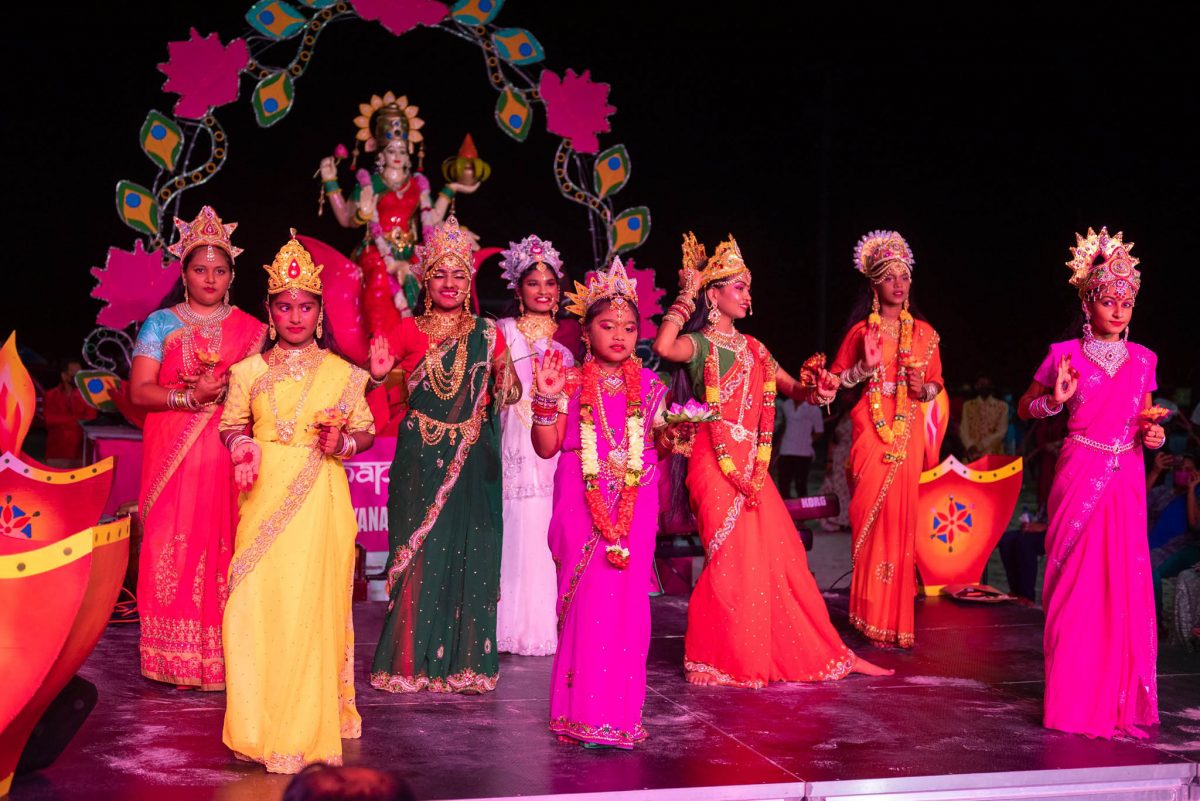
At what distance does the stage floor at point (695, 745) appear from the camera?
371 cm

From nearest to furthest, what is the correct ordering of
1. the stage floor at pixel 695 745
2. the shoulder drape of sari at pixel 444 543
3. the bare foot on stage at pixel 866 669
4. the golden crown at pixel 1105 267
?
the stage floor at pixel 695 745, the golden crown at pixel 1105 267, the shoulder drape of sari at pixel 444 543, the bare foot on stage at pixel 866 669

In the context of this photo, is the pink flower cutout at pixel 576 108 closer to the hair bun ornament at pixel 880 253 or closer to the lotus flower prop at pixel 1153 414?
the hair bun ornament at pixel 880 253

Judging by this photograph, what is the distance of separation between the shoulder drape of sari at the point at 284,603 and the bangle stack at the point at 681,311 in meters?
1.67

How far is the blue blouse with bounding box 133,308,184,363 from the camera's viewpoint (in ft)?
16.1

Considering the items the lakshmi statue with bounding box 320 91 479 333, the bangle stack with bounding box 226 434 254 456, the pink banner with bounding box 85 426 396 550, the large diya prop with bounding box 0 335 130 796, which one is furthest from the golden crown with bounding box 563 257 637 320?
the lakshmi statue with bounding box 320 91 479 333


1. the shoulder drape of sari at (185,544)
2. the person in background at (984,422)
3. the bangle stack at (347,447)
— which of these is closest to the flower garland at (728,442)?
the bangle stack at (347,447)

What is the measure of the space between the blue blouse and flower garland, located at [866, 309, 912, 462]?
290cm

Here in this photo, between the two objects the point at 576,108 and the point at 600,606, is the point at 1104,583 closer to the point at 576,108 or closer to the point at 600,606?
the point at 600,606

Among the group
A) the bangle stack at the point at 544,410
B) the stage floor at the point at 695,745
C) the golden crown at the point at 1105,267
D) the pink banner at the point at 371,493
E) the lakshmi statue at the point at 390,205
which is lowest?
the stage floor at the point at 695,745

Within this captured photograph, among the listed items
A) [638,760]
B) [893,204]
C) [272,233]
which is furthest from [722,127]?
[638,760]

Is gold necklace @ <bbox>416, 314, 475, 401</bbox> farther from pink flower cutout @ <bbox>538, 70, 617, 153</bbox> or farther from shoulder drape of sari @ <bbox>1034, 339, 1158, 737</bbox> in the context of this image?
pink flower cutout @ <bbox>538, 70, 617, 153</bbox>

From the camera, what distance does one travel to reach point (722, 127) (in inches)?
473

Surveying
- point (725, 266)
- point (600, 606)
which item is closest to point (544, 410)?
point (600, 606)

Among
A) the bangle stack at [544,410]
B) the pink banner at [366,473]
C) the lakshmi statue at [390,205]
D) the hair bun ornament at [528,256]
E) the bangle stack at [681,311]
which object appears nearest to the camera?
the bangle stack at [544,410]
